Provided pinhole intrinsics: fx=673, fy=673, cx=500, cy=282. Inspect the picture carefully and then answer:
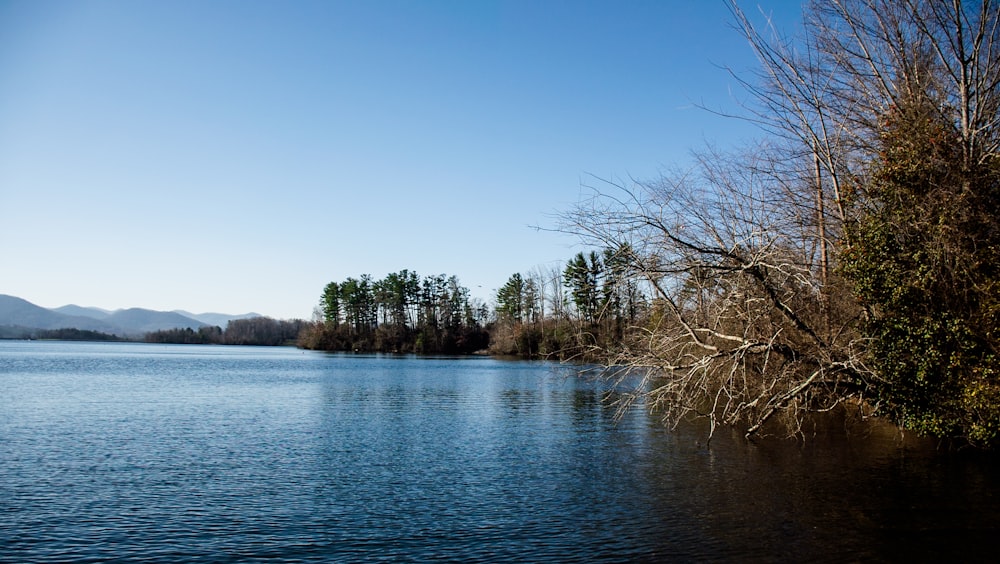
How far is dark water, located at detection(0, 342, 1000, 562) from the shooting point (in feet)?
32.0

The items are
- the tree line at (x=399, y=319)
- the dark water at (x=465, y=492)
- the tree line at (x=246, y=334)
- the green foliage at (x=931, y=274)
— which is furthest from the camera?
the tree line at (x=246, y=334)

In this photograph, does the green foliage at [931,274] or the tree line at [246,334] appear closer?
the green foliage at [931,274]

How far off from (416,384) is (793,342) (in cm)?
2432

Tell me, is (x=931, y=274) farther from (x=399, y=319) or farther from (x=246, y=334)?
(x=246, y=334)

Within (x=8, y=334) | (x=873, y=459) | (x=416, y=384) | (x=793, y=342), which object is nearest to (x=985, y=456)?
(x=873, y=459)

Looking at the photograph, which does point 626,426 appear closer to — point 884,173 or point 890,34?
point 884,173

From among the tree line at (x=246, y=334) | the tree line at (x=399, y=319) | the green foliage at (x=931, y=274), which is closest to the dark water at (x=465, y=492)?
the green foliage at (x=931, y=274)

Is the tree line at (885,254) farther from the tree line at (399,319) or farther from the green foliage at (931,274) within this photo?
the tree line at (399,319)

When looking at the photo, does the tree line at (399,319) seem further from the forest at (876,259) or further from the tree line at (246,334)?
the forest at (876,259)

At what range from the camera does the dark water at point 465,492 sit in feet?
32.0

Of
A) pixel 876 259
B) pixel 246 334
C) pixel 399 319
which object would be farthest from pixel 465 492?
pixel 246 334

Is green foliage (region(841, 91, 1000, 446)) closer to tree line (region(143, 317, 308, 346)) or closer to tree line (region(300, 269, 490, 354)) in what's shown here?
tree line (region(300, 269, 490, 354))

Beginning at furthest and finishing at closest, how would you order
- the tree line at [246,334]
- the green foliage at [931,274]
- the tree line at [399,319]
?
1. the tree line at [246,334]
2. the tree line at [399,319]
3. the green foliage at [931,274]

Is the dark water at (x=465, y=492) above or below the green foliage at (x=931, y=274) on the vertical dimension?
below
